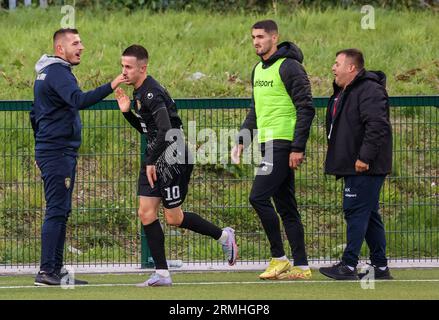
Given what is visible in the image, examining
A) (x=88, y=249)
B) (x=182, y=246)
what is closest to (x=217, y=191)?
(x=182, y=246)

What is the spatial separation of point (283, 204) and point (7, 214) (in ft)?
10.0

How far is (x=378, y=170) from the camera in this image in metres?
10.1

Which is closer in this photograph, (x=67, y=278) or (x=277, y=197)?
(x=67, y=278)

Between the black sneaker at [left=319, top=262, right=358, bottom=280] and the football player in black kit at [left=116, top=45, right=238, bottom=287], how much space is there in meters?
1.36

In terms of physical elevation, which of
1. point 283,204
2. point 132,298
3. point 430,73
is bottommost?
point 132,298

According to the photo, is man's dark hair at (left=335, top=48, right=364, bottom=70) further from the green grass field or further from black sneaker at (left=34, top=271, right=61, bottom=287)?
black sneaker at (left=34, top=271, right=61, bottom=287)

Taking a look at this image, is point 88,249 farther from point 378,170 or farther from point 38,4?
point 38,4

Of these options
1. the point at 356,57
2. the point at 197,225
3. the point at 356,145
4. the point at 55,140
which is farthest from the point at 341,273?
the point at 55,140

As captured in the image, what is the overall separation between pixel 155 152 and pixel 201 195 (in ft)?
6.81

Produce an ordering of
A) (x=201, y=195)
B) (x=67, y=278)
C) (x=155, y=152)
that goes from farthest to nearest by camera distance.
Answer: (x=201, y=195), (x=67, y=278), (x=155, y=152)

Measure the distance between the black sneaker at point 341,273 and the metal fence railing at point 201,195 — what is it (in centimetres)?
139

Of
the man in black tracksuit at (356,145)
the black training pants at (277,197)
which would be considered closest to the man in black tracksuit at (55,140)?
the black training pants at (277,197)

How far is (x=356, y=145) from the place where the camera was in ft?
33.3

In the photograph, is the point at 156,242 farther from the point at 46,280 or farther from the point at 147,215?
the point at 46,280
